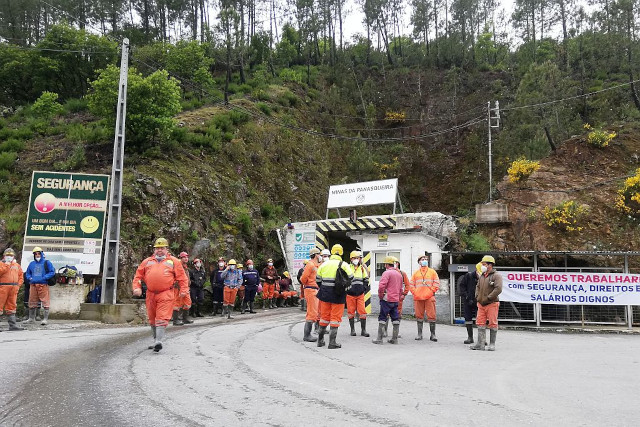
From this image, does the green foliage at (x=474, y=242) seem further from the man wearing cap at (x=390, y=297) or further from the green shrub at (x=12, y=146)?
the green shrub at (x=12, y=146)

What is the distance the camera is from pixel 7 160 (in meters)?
23.2

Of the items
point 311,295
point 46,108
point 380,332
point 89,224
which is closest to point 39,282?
point 89,224

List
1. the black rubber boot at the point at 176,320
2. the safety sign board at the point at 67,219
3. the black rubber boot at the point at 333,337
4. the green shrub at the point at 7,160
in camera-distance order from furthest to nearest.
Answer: the green shrub at the point at 7,160 < the safety sign board at the point at 67,219 < the black rubber boot at the point at 176,320 < the black rubber boot at the point at 333,337

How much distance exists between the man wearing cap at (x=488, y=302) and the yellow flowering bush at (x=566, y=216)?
1398 cm

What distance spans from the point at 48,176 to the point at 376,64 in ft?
166

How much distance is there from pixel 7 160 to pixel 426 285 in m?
20.7

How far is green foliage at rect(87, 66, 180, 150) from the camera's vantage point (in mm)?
23156

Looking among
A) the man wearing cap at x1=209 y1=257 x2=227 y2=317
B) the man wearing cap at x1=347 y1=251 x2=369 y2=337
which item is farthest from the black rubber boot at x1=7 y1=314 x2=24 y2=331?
the man wearing cap at x1=347 y1=251 x2=369 y2=337

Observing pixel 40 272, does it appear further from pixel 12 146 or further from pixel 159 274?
pixel 12 146

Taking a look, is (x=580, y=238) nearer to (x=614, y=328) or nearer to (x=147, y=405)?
(x=614, y=328)

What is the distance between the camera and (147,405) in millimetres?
5176

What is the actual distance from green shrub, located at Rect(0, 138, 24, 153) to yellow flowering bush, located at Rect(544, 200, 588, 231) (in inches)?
1036

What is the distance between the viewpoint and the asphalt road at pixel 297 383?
16.6 ft

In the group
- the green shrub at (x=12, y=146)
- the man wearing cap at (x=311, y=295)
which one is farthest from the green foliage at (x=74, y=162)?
the man wearing cap at (x=311, y=295)
